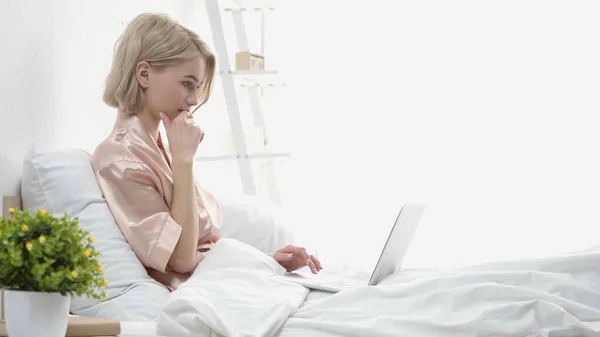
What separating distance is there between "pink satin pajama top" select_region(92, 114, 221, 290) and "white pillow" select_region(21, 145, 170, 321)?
23 mm

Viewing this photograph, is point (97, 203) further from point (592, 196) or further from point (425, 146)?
point (592, 196)

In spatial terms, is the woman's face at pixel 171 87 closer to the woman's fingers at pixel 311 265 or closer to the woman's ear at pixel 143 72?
the woman's ear at pixel 143 72

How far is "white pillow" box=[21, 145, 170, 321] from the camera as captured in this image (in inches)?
64.2

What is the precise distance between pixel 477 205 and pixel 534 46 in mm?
729

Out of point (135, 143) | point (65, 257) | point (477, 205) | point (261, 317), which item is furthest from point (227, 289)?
point (477, 205)

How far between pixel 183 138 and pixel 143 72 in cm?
Result: 21

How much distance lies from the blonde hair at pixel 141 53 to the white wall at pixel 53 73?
0.42ft

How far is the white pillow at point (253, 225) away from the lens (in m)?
2.24

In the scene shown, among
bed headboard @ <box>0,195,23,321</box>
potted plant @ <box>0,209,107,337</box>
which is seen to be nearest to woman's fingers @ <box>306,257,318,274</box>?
bed headboard @ <box>0,195,23,321</box>

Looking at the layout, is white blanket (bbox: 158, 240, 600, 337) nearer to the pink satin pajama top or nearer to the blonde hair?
the pink satin pajama top

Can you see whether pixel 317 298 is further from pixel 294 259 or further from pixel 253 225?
pixel 253 225

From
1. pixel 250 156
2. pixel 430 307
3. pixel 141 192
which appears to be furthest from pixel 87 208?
pixel 250 156

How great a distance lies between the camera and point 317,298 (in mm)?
1617

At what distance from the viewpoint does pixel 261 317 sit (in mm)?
1335
